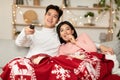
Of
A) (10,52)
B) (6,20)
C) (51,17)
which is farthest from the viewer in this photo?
(6,20)

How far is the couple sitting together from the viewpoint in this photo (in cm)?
170

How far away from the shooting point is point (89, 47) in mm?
2090

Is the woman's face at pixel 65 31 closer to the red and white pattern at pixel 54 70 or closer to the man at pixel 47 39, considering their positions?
the man at pixel 47 39

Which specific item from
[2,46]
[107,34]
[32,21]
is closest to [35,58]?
[2,46]

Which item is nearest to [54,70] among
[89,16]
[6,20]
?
[89,16]

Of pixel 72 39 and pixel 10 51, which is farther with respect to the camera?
pixel 10 51

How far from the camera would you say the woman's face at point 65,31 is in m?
2.17

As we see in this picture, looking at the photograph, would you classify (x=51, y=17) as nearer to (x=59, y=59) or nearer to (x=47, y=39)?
(x=47, y=39)

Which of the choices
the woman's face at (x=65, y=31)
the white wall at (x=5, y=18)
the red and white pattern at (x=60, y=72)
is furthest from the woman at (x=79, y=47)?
the white wall at (x=5, y=18)

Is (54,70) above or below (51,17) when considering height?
below

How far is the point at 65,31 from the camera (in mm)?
2172

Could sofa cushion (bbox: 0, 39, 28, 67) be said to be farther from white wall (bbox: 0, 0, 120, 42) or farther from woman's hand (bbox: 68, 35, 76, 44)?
white wall (bbox: 0, 0, 120, 42)

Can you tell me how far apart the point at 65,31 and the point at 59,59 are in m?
0.49

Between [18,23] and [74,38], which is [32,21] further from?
[74,38]
